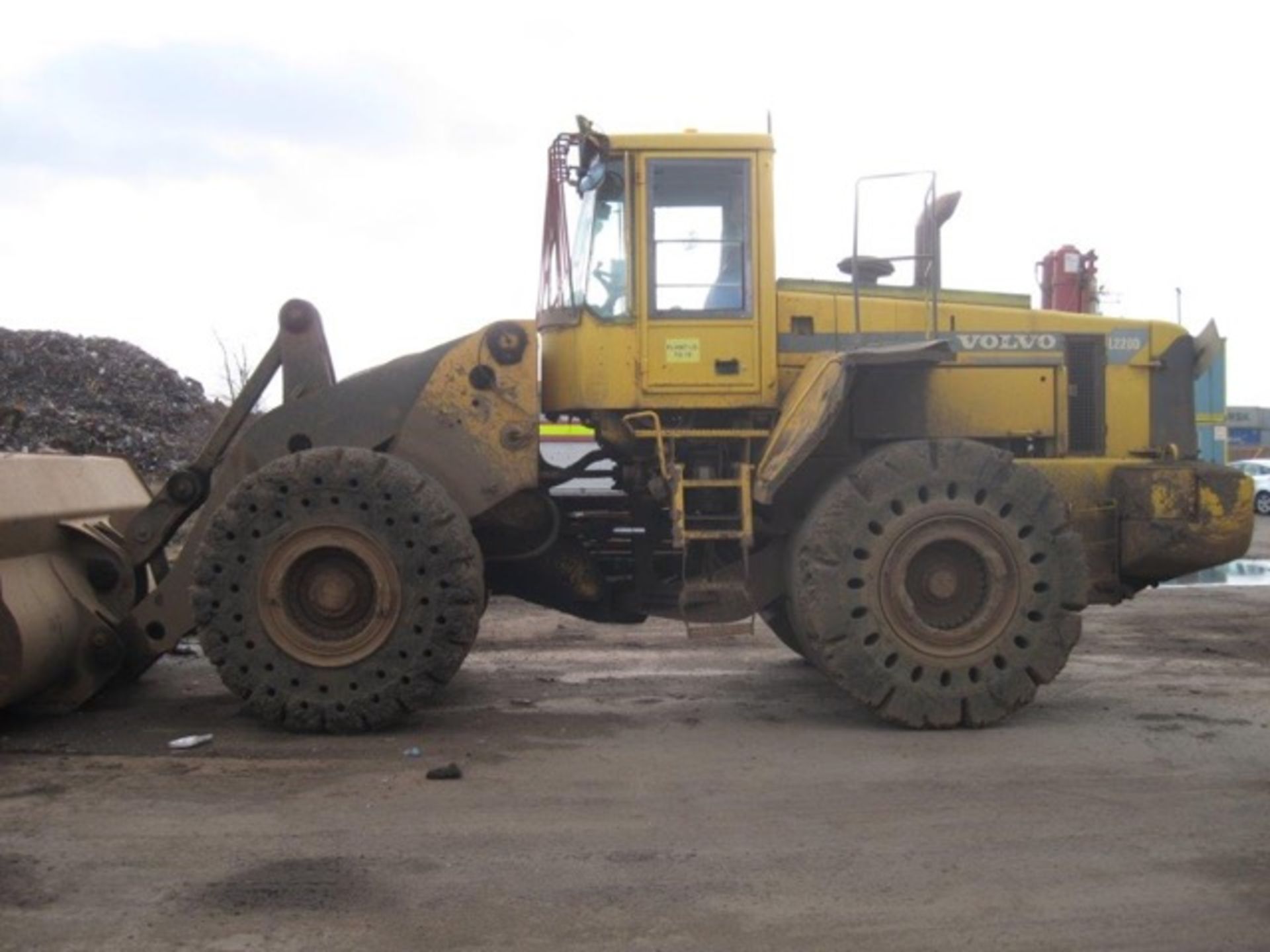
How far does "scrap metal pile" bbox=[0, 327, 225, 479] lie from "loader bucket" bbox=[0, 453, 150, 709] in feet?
32.0

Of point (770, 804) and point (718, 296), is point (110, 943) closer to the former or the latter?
point (770, 804)

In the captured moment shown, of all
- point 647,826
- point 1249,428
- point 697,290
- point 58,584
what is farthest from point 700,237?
point 1249,428

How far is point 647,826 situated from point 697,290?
136 inches

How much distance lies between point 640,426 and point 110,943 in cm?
439

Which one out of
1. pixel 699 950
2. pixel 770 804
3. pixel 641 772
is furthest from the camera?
pixel 641 772

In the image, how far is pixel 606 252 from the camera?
7961 mm

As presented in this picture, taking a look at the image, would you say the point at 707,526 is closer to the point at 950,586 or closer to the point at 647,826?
the point at 950,586

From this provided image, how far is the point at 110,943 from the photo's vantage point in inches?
169

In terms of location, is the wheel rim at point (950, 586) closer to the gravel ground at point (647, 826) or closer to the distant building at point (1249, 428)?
the gravel ground at point (647, 826)

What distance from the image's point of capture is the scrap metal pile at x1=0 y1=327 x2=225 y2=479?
18734mm

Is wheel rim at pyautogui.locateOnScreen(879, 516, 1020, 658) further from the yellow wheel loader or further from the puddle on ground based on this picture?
the puddle on ground

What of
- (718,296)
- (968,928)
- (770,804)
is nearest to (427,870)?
(770,804)

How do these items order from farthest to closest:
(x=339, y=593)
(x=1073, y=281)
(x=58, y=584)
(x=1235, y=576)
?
(x=1235, y=576), (x=1073, y=281), (x=58, y=584), (x=339, y=593)

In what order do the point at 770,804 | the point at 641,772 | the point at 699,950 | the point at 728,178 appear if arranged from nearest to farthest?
the point at 699,950 < the point at 770,804 < the point at 641,772 < the point at 728,178
